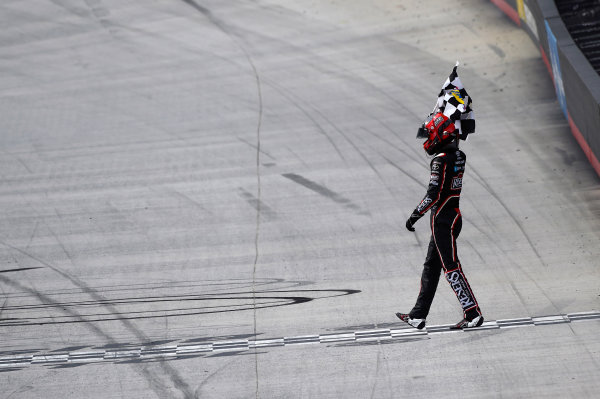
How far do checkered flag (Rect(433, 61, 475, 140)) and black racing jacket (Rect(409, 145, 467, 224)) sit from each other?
8.4 inches

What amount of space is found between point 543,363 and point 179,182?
5677 mm

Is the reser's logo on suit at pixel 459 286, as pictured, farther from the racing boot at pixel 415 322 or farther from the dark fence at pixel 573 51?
the dark fence at pixel 573 51

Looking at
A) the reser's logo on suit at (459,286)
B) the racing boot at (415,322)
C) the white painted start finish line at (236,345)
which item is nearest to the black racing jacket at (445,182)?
the reser's logo on suit at (459,286)

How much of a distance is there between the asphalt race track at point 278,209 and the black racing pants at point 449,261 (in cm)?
43

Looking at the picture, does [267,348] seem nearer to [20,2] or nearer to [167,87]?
[167,87]

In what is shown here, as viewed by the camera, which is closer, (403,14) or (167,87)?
(167,87)

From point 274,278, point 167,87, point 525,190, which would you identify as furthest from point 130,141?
point 525,190

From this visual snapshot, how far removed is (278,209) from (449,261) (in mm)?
3280

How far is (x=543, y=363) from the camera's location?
6805mm

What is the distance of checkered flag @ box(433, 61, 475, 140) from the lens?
6.93m

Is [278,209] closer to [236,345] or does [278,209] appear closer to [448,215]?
[236,345]

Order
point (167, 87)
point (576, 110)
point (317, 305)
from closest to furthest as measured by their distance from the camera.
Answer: point (317, 305), point (576, 110), point (167, 87)

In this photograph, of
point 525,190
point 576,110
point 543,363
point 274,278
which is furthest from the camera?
point 576,110

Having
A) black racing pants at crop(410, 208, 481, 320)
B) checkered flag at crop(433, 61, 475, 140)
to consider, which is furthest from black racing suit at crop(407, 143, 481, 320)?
checkered flag at crop(433, 61, 475, 140)
